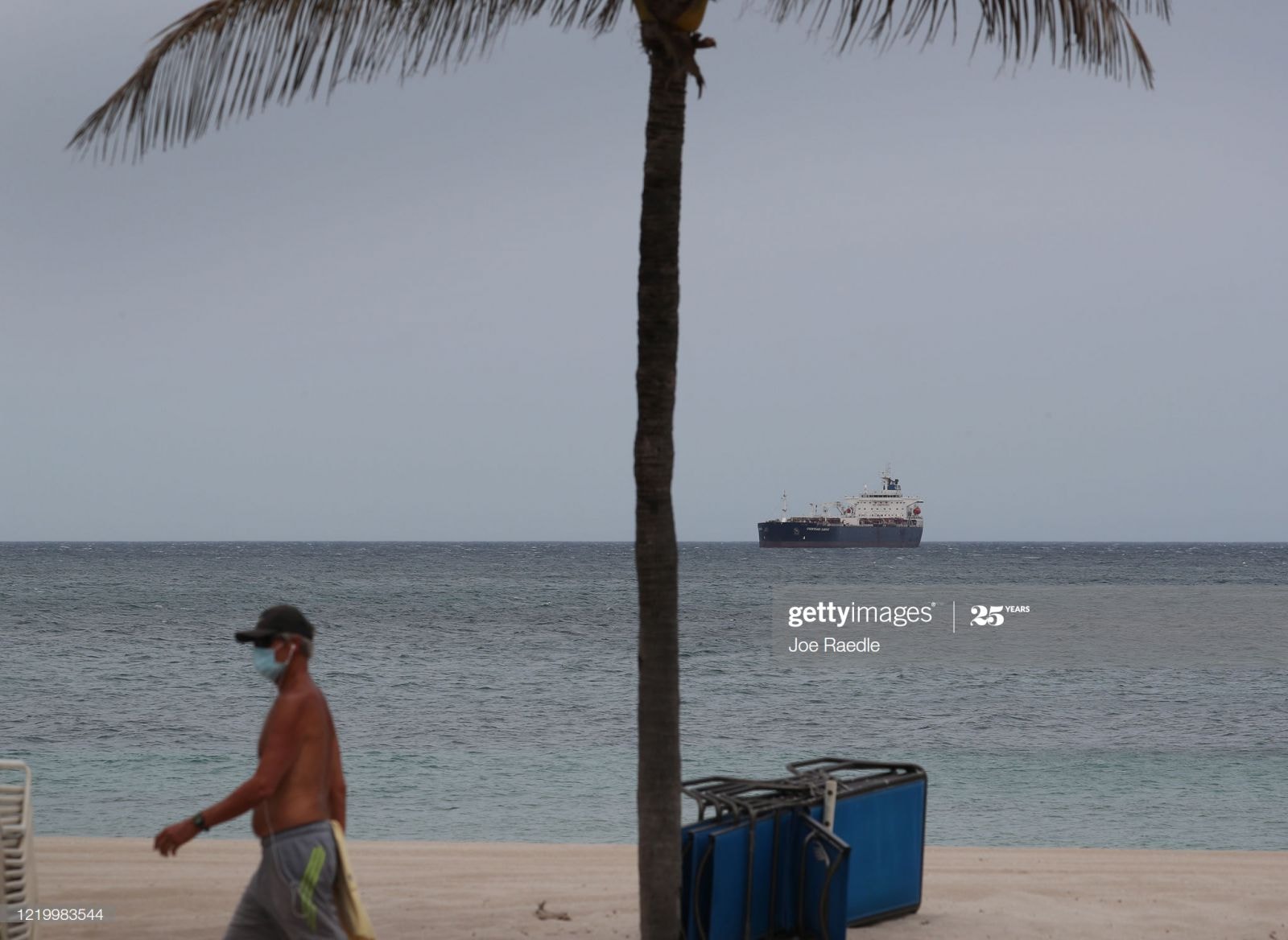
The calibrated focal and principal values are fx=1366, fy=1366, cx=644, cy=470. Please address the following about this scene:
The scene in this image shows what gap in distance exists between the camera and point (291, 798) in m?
4.01

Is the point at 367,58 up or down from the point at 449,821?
up

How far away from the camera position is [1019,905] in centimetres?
713

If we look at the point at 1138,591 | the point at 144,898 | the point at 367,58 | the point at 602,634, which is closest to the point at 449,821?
the point at 144,898

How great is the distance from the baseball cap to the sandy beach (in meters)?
2.78

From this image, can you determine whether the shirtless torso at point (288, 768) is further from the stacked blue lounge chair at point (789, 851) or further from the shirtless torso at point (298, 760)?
the stacked blue lounge chair at point (789, 851)

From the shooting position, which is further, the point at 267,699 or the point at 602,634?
the point at 602,634

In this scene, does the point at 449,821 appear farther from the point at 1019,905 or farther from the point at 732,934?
the point at 732,934

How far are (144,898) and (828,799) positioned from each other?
385cm

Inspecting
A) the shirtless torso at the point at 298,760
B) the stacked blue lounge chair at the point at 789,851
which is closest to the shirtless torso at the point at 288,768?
the shirtless torso at the point at 298,760

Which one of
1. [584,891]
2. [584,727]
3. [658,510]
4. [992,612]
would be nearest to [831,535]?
[992,612]

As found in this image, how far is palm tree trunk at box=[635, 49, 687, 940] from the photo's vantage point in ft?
16.4

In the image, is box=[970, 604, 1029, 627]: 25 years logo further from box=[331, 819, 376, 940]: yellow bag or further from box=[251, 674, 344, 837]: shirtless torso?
box=[251, 674, 344, 837]: shirtless torso

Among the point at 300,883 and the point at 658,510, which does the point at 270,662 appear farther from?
the point at 658,510

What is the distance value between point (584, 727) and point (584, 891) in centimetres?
1213
